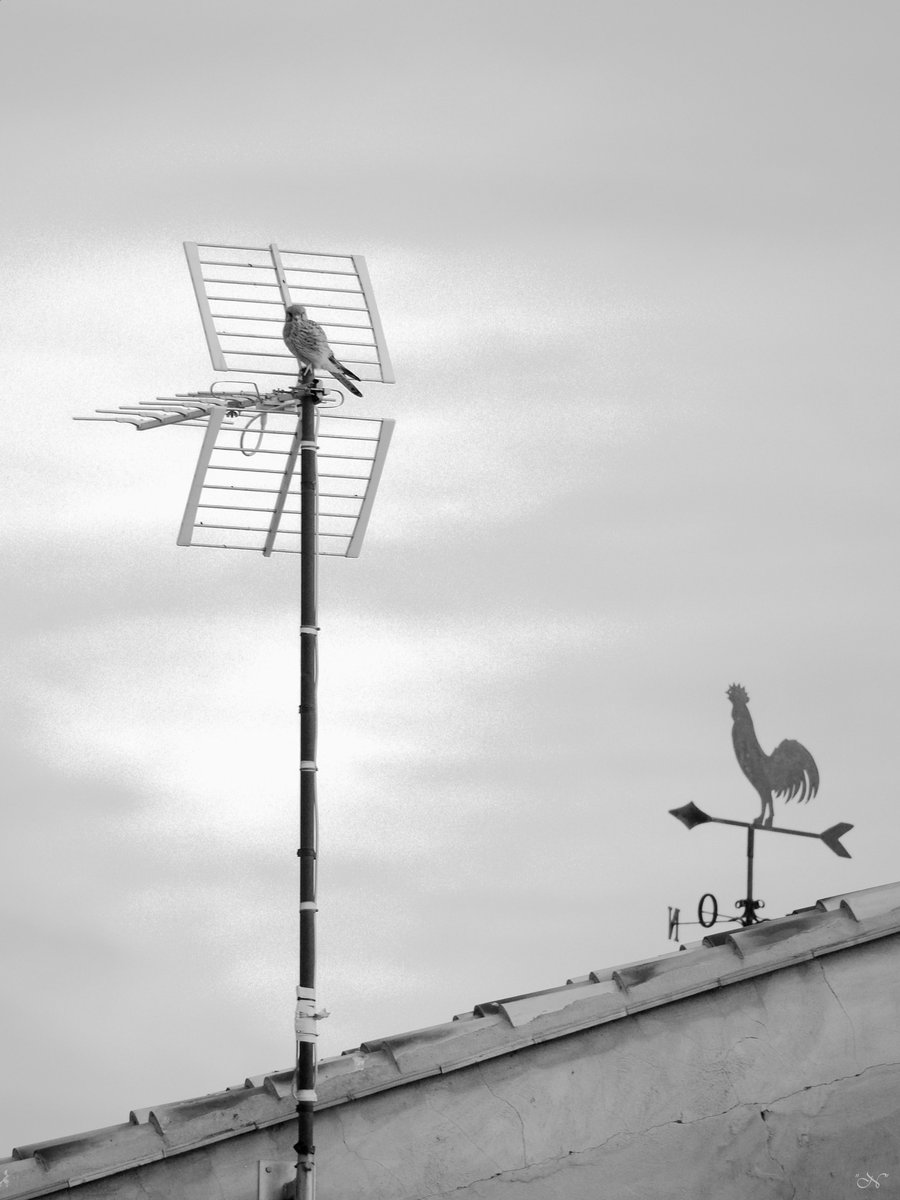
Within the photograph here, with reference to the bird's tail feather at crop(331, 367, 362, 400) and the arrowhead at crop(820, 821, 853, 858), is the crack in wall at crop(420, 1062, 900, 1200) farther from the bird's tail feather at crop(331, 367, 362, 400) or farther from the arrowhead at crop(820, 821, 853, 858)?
the bird's tail feather at crop(331, 367, 362, 400)

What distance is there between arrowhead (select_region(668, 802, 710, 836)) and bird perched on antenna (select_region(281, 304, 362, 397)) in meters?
3.99

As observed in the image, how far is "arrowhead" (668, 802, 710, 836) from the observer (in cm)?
1364

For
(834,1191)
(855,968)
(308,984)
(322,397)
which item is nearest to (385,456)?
(322,397)

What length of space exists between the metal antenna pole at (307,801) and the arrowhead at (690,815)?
3465 mm

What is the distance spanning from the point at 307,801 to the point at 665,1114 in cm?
298

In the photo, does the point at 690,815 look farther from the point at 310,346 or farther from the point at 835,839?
the point at 310,346

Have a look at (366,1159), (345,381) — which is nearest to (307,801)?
(366,1159)

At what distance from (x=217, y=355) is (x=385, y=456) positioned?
4.30 ft

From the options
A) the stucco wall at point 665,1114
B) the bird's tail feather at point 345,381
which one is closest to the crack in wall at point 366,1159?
the stucco wall at point 665,1114

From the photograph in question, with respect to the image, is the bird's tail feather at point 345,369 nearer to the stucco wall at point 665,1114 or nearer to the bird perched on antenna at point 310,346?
the bird perched on antenna at point 310,346

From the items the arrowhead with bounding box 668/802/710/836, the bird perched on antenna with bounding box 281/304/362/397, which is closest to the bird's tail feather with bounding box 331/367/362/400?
the bird perched on antenna with bounding box 281/304/362/397

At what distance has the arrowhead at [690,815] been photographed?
44.8ft

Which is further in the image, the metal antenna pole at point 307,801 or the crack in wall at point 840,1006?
the crack in wall at point 840,1006

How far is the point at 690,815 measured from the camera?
1371 centimetres
